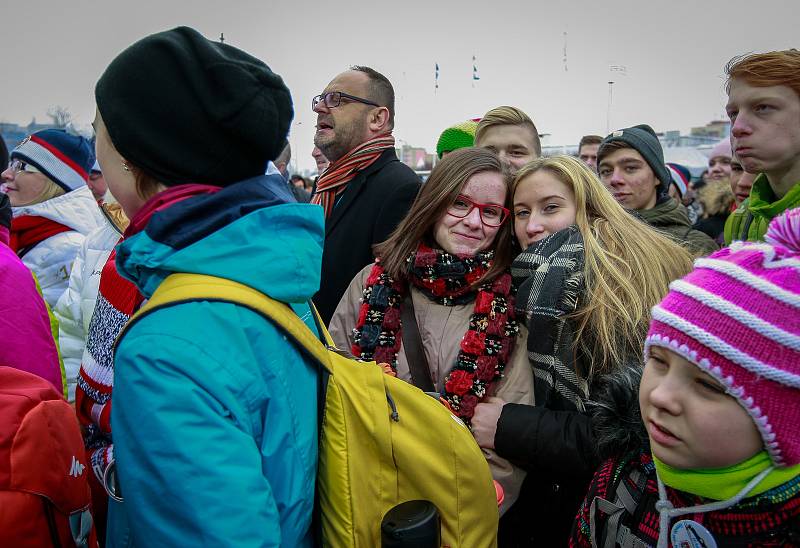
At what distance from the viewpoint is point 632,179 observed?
3.89m

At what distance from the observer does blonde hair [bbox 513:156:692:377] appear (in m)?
1.97

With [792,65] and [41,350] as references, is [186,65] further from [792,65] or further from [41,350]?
[792,65]

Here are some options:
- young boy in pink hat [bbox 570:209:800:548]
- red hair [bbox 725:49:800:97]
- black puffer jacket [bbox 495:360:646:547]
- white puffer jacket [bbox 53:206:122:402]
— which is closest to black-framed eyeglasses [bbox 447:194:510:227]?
black puffer jacket [bbox 495:360:646:547]

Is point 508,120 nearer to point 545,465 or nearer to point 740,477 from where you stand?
point 545,465

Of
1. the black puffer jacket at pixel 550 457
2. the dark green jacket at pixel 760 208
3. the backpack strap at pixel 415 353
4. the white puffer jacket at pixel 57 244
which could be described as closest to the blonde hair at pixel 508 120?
the dark green jacket at pixel 760 208

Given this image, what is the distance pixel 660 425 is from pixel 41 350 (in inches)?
69.6

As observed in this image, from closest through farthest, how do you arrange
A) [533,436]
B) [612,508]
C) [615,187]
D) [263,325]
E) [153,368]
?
[153,368] < [263,325] < [612,508] < [533,436] < [615,187]

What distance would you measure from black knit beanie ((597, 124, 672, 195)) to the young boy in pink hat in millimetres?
2756

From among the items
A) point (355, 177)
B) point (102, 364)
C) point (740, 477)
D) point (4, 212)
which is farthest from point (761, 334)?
point (355, 177)

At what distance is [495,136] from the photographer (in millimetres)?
4094

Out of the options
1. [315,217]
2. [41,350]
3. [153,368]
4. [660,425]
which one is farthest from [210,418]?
[41,350]

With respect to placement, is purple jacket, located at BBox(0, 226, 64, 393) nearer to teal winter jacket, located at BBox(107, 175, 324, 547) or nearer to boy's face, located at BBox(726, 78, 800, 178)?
teal winter jacket, located at BBox(107, 175, 324, 547)

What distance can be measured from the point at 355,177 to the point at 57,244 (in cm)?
189

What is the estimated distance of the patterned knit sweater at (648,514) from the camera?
48.9 inches
